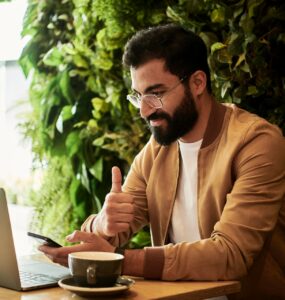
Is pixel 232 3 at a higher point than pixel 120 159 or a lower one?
higher

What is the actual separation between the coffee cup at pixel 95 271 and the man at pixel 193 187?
0.21 m

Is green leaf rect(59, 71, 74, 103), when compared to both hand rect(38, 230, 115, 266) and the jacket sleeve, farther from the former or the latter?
hand rect(38, 230, 115, 266)

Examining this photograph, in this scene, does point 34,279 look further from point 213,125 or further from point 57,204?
point 57,204

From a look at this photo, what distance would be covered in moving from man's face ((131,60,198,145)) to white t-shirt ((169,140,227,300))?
0.09m

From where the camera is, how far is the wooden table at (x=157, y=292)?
1.50 metres

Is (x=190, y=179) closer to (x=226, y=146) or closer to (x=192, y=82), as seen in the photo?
(x=226, y=146)

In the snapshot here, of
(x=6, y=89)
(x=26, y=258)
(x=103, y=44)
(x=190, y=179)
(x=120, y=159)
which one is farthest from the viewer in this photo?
(x=6, y=89)

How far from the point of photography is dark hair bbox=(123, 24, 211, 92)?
6.93 feet

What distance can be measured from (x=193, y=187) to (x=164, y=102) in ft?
0.98

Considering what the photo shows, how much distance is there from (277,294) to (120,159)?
1407 mm

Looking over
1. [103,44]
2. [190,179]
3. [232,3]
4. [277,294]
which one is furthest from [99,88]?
[277,294]

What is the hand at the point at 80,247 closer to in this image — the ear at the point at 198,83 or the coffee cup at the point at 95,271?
the coffee cup at the point at 95,271

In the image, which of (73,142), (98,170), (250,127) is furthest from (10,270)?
(73,142)

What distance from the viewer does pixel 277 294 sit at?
201cm
